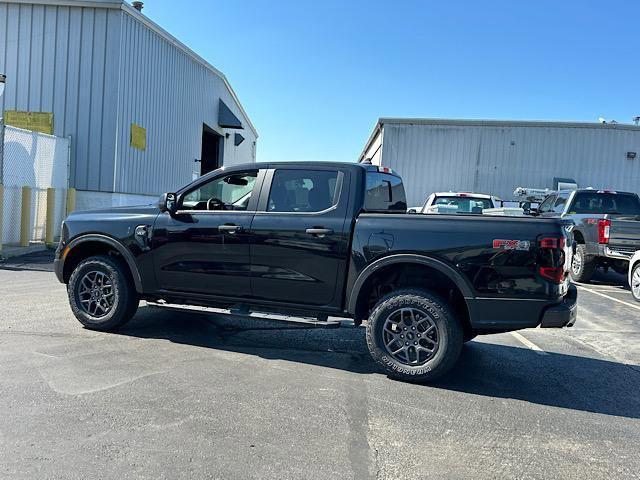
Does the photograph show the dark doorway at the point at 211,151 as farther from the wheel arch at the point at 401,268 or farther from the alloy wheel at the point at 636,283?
the wheel arch at the point at 401,268

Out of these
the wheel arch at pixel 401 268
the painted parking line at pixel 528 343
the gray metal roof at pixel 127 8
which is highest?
the gray metal roof at pixel 127 8

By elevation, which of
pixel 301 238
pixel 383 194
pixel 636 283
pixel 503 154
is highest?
pixel 503 154

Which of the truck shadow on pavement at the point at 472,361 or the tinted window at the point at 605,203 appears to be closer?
the truck shadow on pavement at the point at 472,361

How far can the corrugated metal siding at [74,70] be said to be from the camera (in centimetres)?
1389

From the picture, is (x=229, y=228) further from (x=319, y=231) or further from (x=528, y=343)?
(x=528, y=343)

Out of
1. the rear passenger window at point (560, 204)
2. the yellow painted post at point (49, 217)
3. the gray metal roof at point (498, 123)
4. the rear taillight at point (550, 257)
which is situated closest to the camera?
the rear taillight at point (550, 257)

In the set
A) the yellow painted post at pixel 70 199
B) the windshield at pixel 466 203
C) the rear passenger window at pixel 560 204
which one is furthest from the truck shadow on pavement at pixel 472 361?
the yellow painted post at pixel 70 199

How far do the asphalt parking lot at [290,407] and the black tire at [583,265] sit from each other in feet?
16.6

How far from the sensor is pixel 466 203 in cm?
1266

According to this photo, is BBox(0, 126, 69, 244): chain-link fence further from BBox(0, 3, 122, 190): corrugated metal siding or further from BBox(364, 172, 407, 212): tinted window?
BBox(364, 172, 407, 212): tinted window

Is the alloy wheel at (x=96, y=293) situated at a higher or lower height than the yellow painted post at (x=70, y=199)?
lower

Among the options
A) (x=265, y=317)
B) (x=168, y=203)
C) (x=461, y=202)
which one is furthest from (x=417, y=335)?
(x=461, y=202)

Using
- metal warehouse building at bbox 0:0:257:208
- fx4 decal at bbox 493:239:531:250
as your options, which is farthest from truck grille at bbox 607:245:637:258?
metal warehouse building at bbox 0:0:257:208

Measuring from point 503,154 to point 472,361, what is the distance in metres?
17.5
